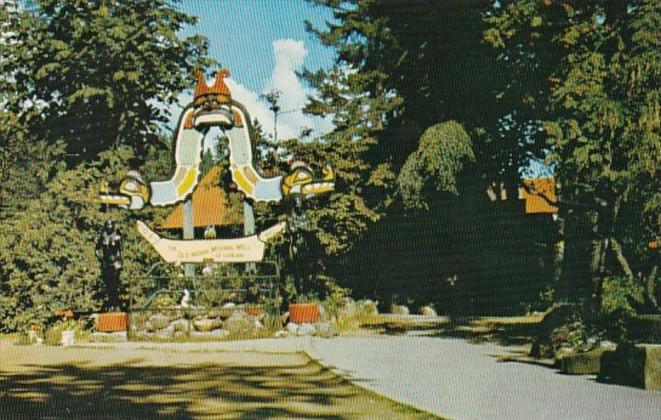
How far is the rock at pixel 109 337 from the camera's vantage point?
53.8ft


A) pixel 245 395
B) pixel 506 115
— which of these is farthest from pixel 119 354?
pixel 506 115

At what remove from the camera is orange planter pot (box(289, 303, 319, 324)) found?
55.7 ft

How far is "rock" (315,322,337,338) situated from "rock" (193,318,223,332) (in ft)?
6.93

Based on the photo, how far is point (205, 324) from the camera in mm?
16719

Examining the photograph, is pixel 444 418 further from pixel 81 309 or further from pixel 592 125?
pixel 81 309

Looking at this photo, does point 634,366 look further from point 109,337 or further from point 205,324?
point 109,337

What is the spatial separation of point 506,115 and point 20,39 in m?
13.5

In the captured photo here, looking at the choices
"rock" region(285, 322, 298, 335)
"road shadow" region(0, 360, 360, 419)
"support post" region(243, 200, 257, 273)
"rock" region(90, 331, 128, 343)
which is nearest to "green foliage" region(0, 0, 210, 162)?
"support post" region(243, 200, 257, 273)

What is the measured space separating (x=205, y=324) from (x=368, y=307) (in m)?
7.22

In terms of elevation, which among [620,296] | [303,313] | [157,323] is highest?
[620,296]

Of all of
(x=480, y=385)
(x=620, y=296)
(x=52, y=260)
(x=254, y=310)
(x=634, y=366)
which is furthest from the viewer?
(x=52, y=260)

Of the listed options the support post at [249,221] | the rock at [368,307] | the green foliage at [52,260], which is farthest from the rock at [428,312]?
the green foliage at [52,260]

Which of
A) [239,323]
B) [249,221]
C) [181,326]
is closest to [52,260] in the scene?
[181,326]

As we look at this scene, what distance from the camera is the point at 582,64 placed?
1241 centimetres
